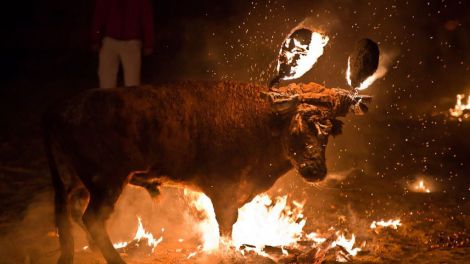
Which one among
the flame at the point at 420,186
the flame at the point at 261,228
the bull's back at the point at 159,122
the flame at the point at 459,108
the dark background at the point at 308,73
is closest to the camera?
the bull's back at the point at 159,122

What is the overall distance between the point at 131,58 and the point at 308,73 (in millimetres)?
3964

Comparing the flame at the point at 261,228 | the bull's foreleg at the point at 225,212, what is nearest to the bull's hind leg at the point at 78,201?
the flame at the point at 261,228

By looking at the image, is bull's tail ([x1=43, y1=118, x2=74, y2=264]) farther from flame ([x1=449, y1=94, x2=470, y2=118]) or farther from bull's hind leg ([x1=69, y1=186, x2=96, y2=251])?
flame ([x1=449, y1=94, x2=470, y2=118])

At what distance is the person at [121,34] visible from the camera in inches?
270

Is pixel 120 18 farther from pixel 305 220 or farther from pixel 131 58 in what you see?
pixel 305 220

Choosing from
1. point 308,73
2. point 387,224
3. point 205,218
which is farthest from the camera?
point 308,73

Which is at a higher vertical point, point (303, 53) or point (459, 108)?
point (303, 53)

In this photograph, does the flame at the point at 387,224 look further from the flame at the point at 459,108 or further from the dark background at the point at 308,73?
the flame at the point at 459,108

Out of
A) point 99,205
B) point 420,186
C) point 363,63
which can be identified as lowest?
point 420,186

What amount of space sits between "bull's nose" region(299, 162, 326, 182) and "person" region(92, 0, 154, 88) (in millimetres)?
3214

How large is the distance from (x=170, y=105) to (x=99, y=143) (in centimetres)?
73

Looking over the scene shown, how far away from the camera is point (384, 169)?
322 inches

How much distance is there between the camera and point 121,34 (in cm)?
688

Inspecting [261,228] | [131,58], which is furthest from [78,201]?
[131,58]
